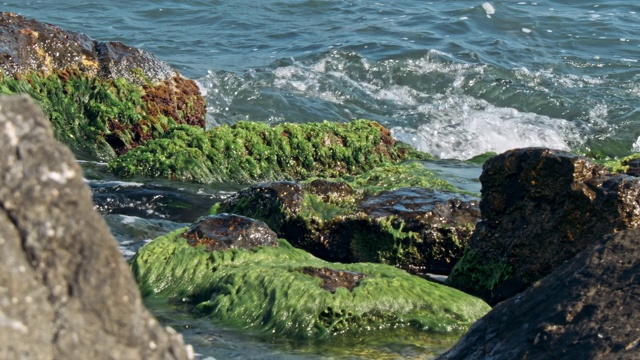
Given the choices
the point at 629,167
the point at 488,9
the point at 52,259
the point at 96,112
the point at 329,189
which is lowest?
the point at 488,9

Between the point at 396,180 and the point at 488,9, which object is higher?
the point at 396,180

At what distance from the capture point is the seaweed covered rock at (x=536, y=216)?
5262 mm

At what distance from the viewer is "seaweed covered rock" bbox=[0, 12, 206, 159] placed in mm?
9461

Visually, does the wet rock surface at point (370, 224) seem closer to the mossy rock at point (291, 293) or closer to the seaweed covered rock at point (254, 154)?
the mossy rock at point (291, 293)

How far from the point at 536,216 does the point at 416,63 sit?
1148 cm

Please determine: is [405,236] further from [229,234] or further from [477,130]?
[477,130]

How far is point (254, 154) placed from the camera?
9.21 m

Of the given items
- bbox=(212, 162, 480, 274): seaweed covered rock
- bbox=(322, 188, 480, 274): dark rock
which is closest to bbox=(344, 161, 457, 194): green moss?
bbox=(212, 162, 480, 274): seaweed covered rock

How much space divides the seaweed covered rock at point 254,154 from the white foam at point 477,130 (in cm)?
309

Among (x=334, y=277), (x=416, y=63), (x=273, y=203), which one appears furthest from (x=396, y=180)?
(x=416, y=63)

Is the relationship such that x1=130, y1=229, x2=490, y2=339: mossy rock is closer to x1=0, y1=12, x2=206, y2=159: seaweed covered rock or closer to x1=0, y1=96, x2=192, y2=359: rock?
x1=0, y1=96, x2=192, y2=359: rock

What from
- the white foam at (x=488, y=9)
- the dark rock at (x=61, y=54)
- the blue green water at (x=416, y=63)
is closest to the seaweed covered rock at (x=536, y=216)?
the blue green water at (x=416, y=63)

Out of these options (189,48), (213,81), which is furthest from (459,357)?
(189,48)

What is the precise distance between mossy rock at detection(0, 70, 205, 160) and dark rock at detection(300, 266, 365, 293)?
186 inches
